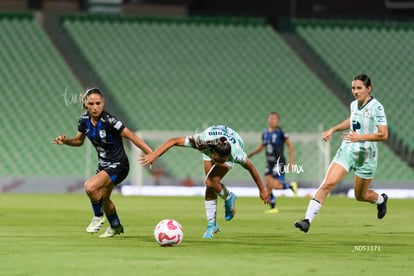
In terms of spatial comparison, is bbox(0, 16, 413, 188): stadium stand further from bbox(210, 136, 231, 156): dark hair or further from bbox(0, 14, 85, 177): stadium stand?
bbox(210, 136, 231, 156): dark hair

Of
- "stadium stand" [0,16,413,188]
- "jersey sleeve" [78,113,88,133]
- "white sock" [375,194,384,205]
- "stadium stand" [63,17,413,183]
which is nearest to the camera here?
"jersey sleeve" [78,113,88,133]


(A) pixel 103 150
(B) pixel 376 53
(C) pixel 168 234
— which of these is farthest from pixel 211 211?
(B) pixel 376 53

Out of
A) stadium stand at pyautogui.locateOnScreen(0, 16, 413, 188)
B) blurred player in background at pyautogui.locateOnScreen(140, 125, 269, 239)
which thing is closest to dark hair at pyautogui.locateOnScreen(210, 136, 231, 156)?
blurred player in background at pyautogui.locateOnScreen(140, 125, 269, 239)

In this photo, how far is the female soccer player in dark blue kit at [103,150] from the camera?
529 inches

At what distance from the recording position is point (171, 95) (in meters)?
34.0

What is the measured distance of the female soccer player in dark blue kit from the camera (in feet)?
44.1

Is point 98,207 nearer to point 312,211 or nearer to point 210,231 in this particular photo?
point 210,231

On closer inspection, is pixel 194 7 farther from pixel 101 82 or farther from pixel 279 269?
pixel 279 269

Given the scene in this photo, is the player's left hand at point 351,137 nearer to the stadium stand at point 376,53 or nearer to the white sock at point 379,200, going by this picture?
the white sock at point 379,200

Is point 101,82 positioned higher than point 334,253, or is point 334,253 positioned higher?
point 334,253

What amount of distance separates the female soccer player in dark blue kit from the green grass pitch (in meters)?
0.44

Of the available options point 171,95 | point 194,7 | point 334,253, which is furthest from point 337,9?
point 334,253

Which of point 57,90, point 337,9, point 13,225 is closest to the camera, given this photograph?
point 13,225

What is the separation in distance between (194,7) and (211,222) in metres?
27.0
